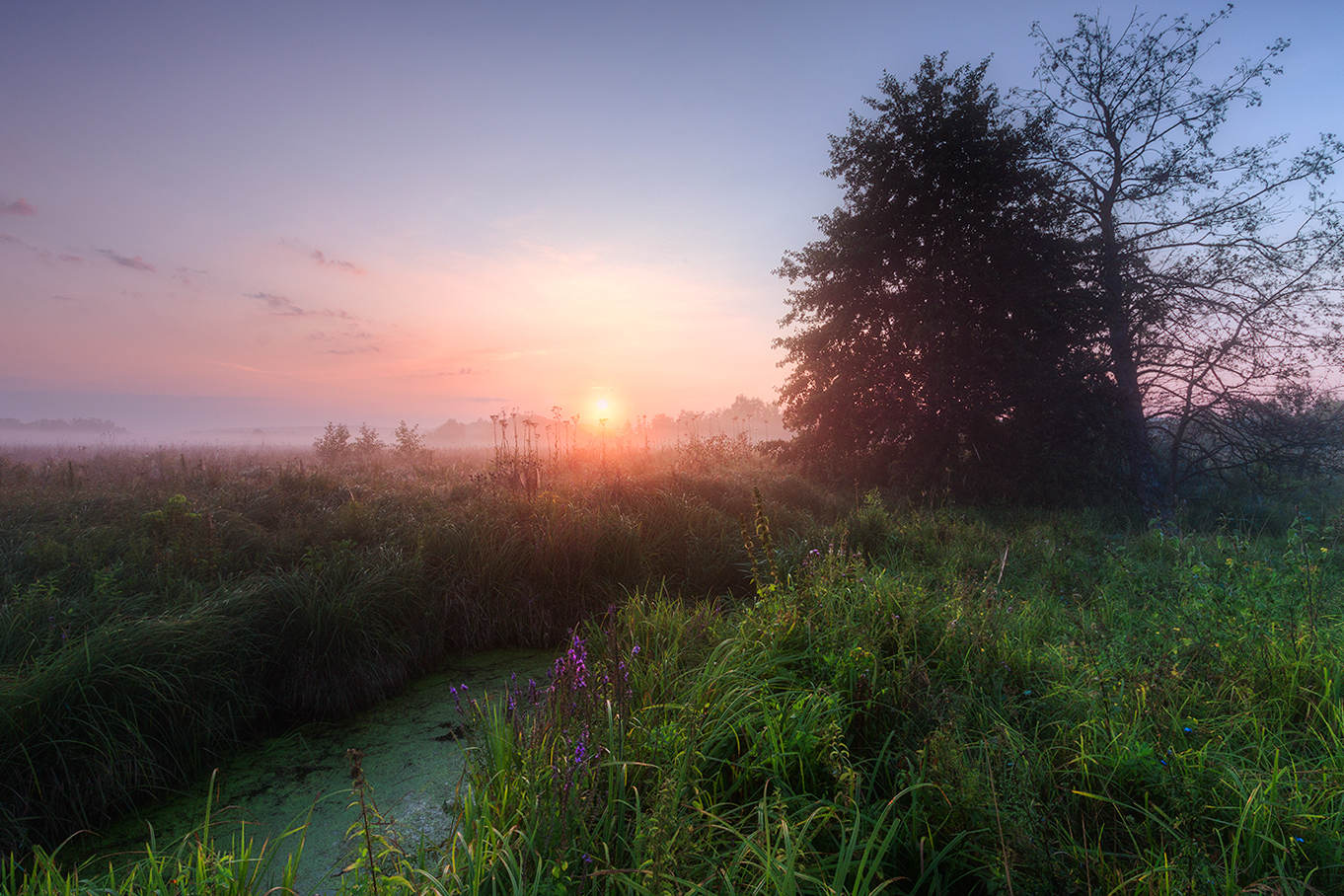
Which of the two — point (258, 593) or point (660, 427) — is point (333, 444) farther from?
point (660, 427)

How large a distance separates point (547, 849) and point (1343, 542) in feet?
31.3

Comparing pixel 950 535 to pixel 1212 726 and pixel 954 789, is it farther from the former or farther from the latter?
pixel 954 789

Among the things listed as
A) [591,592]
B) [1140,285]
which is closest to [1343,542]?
[1140,285]

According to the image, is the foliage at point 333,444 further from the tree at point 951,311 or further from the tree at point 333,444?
the tree at point 951,311

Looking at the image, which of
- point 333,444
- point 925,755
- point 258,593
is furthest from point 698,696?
point 333,444

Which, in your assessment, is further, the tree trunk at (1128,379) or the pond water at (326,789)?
the tree trunk at (1128,379)

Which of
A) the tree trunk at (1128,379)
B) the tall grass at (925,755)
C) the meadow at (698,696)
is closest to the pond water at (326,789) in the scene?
the meadow at (698,696)

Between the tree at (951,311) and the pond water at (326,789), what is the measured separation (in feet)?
28.0

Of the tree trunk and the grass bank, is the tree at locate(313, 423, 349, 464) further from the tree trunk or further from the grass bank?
the tree trunk

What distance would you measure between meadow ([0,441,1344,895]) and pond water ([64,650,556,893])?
153mm

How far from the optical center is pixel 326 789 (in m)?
3.12

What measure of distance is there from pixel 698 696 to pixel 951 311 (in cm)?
955

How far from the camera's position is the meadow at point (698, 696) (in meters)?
1.80

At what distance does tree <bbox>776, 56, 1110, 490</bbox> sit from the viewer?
31.4 feet
